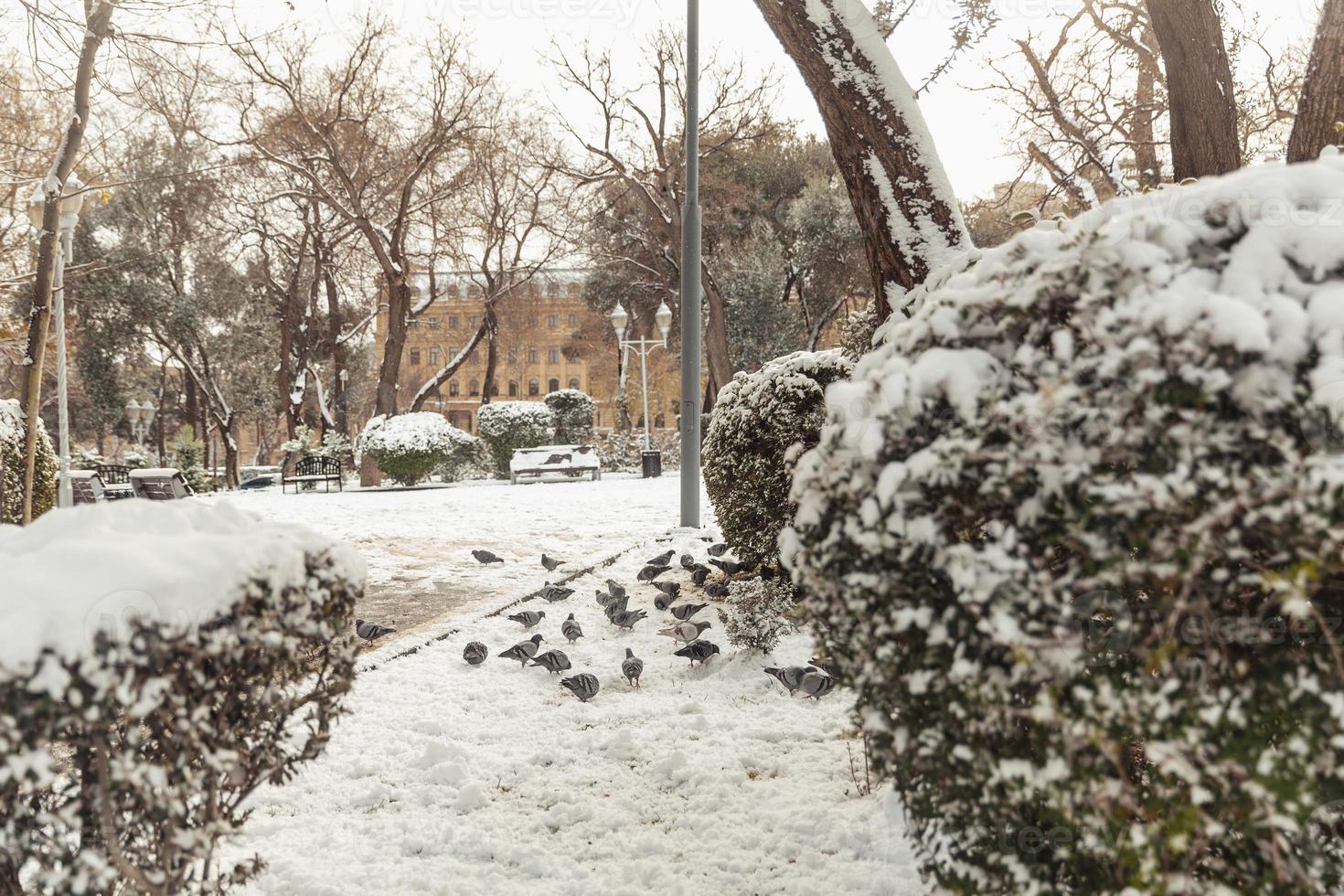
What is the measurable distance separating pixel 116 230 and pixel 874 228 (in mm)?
29496

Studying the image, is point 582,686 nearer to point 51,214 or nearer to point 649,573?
point 649,573

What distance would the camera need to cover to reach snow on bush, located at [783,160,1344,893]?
4.61 ft

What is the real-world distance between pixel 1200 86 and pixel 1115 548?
5300mm

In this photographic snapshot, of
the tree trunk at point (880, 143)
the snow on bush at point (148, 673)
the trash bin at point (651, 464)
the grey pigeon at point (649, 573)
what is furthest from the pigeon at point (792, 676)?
the trash bin at point (651, 464)

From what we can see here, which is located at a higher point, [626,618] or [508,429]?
[508,429]

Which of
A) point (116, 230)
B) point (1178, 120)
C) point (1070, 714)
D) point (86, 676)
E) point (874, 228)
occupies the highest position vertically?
point (116, 230)

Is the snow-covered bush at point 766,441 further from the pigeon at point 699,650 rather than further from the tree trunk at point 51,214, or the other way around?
the tree trunk at point 51,214

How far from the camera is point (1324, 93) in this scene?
199 inches

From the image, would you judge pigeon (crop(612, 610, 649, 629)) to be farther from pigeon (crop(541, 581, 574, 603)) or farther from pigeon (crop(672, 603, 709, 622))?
pigeon (crop(541, 581, 574, 603))

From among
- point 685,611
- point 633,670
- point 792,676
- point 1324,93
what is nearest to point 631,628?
point 685,611

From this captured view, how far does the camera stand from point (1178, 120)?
18.0 feet

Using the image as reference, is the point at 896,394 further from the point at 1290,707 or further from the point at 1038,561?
the point at 1290,707

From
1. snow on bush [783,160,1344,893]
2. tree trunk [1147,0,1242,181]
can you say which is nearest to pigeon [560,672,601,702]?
snow on bush [783,160,1344,893]

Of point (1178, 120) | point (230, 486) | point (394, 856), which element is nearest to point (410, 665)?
point (394, 856)
